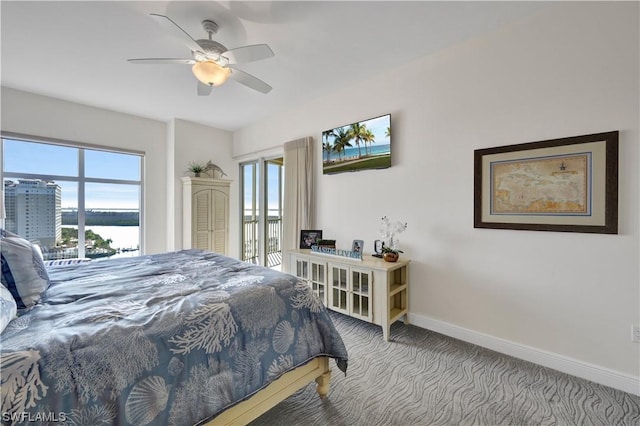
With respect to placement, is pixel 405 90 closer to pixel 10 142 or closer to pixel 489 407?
pixel 489 407

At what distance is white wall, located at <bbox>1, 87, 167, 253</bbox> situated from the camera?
3213 millimetres

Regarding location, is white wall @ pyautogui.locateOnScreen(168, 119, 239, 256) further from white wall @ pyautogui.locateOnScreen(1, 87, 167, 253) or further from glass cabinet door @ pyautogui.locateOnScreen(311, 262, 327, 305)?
glass cabinet door @ pyautogui.locateOnScreen(311, 262, 327, 305)

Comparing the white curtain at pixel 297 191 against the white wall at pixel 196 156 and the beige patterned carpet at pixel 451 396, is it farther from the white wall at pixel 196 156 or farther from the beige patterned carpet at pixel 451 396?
the beige patterned carpet at pixel 451 396

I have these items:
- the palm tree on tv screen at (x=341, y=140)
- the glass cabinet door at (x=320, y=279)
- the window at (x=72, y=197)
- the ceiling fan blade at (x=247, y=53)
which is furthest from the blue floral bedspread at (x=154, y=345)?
the window at (x=72, y=197)

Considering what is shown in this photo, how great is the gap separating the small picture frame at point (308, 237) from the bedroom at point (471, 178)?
18 centimetres

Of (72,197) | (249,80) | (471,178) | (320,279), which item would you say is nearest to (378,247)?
(320,279)

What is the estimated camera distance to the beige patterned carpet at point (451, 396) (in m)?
1.53

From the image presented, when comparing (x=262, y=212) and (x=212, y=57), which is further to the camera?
(x=262, y=212)

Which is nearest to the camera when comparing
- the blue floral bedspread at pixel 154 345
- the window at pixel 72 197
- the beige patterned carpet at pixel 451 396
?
the blue floral bedspread at pixel 154 345

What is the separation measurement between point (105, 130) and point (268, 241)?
2962mm

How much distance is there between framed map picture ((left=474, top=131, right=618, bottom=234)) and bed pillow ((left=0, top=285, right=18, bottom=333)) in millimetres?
2972

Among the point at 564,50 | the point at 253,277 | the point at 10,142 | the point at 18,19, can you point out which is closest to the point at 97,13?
the point at 18,19

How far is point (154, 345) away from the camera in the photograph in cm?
107

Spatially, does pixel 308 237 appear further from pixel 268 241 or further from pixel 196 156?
pixel 196 156
